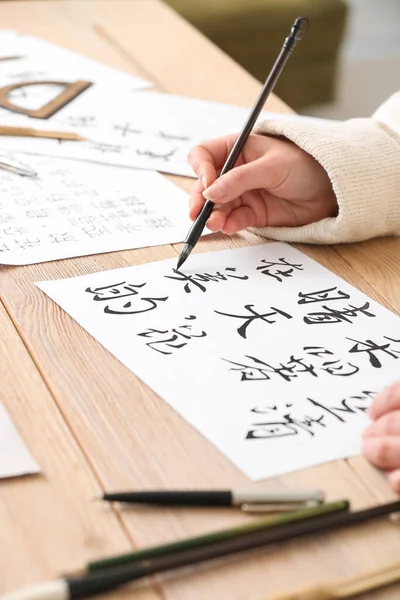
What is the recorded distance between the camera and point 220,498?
48 centimetres

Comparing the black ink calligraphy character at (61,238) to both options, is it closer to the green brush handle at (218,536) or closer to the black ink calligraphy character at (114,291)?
the black ink calligraphy character at (114,291)

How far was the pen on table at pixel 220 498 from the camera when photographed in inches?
18.8

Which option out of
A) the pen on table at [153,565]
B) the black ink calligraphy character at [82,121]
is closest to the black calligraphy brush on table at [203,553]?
the pen on table at [153,565]

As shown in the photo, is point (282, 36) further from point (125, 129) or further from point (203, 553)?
point (203, 553)

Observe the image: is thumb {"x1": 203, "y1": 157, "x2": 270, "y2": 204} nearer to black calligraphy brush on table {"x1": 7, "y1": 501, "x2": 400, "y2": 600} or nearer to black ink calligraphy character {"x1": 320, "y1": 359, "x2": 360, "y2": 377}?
black ink calligraphy character {"x1": 320, "y1": 359, "x2": 360, "y2": 377}

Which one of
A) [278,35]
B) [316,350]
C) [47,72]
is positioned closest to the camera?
[316,350]

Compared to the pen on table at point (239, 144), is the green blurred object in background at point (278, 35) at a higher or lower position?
lower

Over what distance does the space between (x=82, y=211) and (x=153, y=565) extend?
0.50 meters

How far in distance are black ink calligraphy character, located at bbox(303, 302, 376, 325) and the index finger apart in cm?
21

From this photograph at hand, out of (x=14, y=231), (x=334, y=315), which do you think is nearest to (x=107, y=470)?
(x=334, y=315)

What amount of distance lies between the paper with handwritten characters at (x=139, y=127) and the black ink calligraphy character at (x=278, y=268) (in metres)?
0.23

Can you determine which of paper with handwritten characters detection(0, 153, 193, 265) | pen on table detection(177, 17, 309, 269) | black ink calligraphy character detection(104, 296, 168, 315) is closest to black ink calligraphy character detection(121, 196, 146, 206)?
paper with handwritten characters detection(0, 153, 193, 265)

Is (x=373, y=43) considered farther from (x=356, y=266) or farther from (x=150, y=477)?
(x=150, y=477)

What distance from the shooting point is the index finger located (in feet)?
2.77
